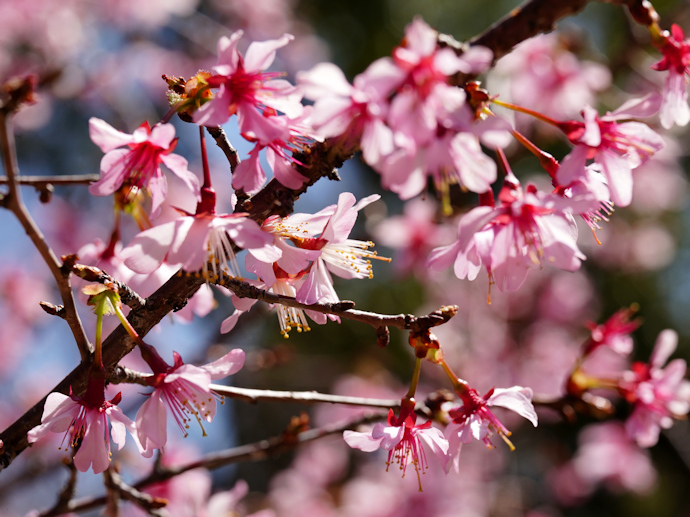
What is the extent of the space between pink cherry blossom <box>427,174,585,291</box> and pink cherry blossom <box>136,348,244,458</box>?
0.35 metres

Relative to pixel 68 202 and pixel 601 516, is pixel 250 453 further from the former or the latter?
pixel 601 516

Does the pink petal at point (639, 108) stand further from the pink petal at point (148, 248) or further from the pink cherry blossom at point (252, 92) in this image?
the pink petal at point (148, 248)

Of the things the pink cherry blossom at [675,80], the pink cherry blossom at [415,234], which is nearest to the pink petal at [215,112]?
the pink cherry blossom at [675,80]

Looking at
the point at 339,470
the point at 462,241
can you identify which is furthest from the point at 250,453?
the point at 339,470

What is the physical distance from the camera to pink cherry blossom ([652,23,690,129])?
0.86m

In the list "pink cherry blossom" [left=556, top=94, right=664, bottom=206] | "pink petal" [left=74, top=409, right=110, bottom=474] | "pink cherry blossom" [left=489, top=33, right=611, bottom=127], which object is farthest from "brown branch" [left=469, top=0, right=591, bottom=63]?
"pink cherry blossom" [left=489, top=33, right=611, bottom=127]

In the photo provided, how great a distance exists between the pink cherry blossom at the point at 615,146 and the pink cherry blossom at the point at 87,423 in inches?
28.6

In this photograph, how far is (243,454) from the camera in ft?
4.08

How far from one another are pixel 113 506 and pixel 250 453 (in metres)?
0.30

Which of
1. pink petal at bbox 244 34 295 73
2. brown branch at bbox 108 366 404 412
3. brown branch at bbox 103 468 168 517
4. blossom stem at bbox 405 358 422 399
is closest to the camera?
pink petal at bbox 244 34 295 73

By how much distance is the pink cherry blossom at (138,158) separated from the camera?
2.56 ft

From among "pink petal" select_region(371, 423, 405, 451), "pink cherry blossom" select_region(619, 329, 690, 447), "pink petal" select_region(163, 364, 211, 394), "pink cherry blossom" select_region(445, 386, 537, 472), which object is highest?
"pink petal" select_region(163, 364, 211, 394)

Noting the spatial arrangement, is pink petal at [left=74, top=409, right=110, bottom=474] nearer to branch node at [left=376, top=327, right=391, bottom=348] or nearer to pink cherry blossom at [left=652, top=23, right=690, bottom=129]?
branch node at [left=376, top=327, right=391, bottom=348]

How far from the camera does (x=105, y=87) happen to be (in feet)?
12.2
